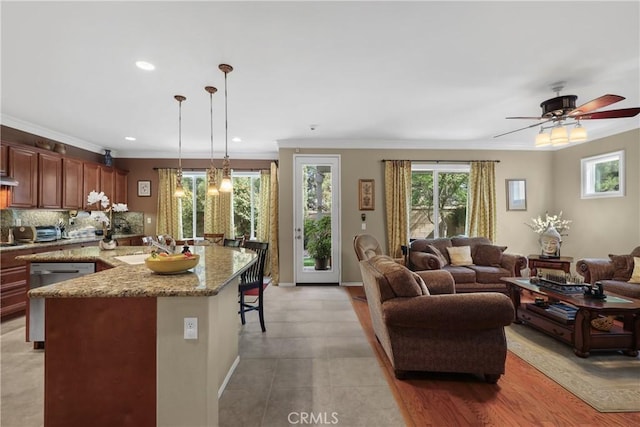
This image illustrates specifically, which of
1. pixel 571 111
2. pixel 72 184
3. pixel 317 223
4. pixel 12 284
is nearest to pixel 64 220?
pixel 72 184

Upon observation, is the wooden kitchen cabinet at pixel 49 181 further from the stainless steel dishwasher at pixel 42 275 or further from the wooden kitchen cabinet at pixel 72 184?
the stainless steel dishwasher at pixel 42 275

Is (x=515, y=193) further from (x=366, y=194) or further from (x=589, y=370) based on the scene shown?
(x=589, y=370)

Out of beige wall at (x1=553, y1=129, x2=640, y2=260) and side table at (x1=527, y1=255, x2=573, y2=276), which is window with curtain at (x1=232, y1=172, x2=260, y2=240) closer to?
side table at (x1=527, y1=255, x2=573, y2=276)

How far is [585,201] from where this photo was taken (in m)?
5.00

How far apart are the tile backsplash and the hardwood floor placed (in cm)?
558

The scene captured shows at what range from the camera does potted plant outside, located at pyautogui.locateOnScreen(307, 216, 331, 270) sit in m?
5.46

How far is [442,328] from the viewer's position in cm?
219

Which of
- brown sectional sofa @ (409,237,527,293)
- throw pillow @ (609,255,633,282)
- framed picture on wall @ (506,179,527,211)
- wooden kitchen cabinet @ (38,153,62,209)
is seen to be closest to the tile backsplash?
wooden kitchen cabinet @ (38,153,62,209)

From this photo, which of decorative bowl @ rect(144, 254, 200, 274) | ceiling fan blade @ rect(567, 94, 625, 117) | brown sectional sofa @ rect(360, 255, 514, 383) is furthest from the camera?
ceiling fan blade @ rect(567, 94, 625, 117)

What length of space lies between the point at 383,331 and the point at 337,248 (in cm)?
298

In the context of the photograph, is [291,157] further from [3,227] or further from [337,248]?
[3,227]

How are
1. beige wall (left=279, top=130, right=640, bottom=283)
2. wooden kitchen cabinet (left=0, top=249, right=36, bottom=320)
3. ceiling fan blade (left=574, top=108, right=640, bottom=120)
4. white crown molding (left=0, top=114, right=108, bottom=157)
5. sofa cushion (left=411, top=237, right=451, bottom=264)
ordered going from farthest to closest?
beige wall (left=279, top=130, right=640, bottom=283) < sofa cushion (left=411, top=237, right=451, bottom=264) < white crown molding (left=0, top=114, right=108, bottom=157) < wooden kitchen cabinet (left=0, top=249, right=36, bottom=320) < ceiling fan blade (left=574, top=108, right=640, bottom=120)

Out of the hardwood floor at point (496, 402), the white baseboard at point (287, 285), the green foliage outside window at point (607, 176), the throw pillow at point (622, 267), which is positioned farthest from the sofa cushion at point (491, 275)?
the white baseboard at point (287, 285)

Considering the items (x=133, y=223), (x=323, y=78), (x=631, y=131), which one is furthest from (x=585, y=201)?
(x=133, y=223)
